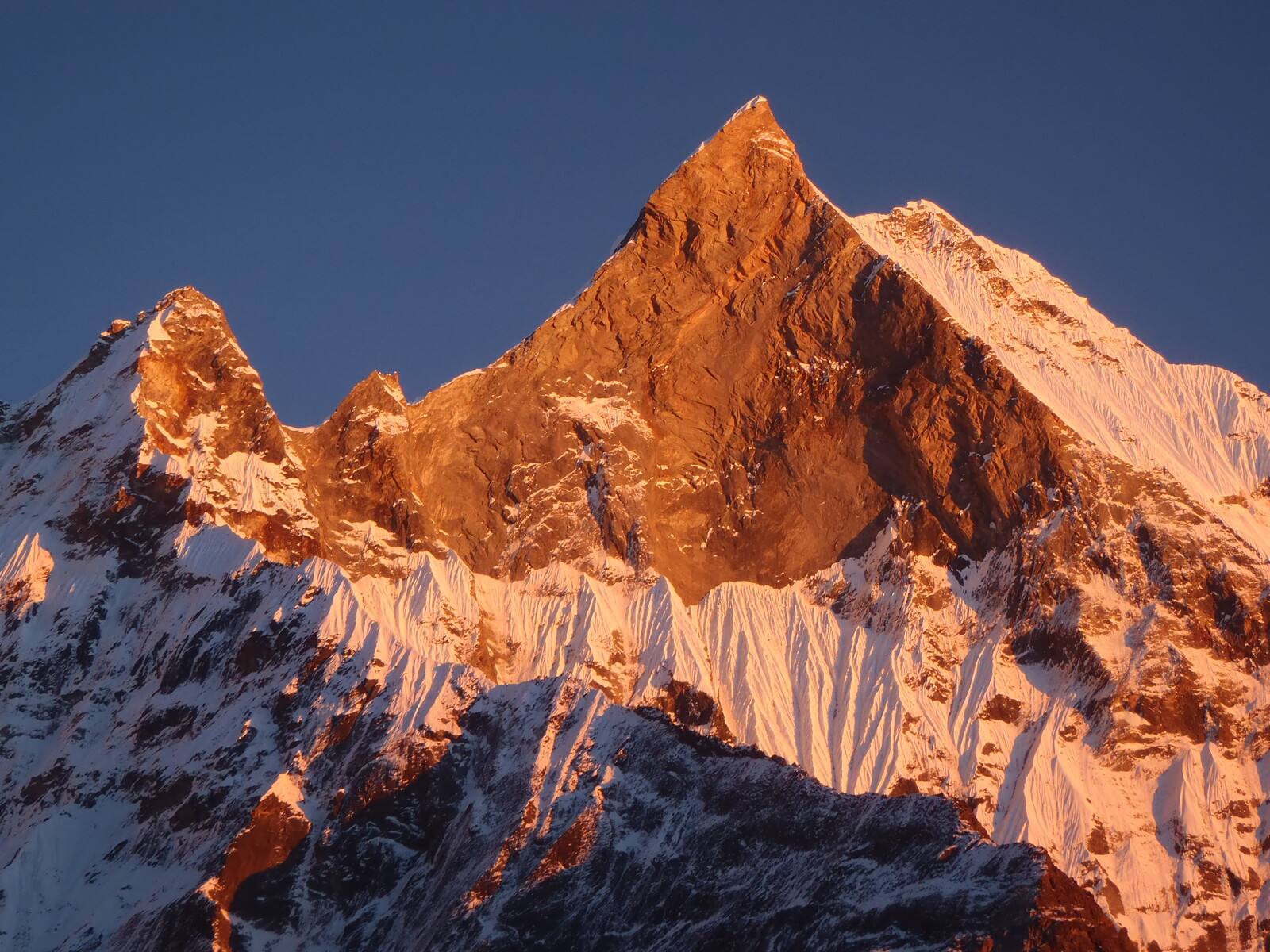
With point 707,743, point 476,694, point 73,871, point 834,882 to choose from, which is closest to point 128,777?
point 73,871

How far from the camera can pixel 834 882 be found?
14788cm

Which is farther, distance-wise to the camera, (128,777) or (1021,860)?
(128,777)

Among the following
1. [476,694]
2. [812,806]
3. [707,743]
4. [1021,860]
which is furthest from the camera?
[476,694]

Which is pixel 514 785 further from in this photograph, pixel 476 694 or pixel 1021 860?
pixel 1021 860

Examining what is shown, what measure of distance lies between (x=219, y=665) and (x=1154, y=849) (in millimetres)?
58961

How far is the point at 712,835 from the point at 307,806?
2784 cm

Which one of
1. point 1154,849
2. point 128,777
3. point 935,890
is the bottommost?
point 935,890

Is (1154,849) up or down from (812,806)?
up

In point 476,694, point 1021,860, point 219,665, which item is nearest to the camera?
point 1021,860

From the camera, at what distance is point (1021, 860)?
13950cm

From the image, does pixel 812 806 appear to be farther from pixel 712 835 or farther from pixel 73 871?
pixel 73 871

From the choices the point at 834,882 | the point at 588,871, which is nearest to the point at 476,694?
the point at 588,871

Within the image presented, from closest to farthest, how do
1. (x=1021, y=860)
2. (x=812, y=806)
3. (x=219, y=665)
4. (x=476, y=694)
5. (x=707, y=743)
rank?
(x=1021, y=860) → (x=812, y=806) → (x=707, y=743) → (x=476, y=694) → (x=219, y=665)

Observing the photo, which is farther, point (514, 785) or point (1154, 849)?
point (1154, 849)
